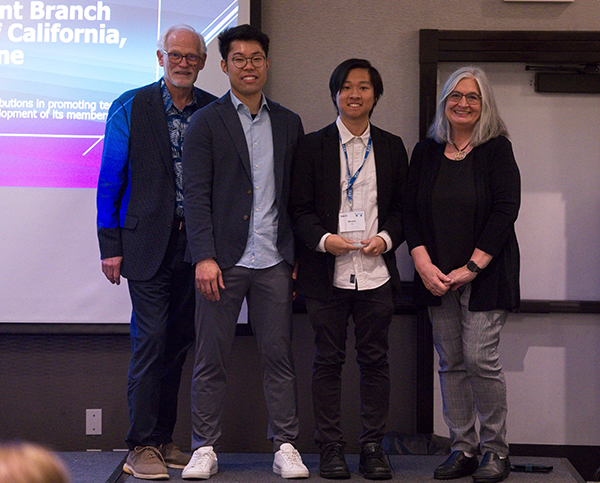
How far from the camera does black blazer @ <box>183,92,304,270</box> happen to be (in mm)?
2590

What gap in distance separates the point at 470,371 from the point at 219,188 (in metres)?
1.23

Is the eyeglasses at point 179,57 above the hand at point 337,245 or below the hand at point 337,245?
above

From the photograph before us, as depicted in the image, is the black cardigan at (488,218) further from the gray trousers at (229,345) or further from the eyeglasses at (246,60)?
the eyeglasses at (246,60)

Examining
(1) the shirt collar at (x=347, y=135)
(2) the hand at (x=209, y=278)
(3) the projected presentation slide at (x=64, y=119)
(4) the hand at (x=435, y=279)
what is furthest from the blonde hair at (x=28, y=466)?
(3) the projected presentation slide at (x=64, y=119)

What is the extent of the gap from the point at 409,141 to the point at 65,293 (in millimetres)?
1817

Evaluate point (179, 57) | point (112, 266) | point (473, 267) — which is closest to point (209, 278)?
point (112, 266)

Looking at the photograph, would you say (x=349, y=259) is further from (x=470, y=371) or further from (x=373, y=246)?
(x=470, y=371)

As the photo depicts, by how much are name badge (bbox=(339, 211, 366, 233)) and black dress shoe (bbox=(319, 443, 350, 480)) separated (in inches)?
34.4

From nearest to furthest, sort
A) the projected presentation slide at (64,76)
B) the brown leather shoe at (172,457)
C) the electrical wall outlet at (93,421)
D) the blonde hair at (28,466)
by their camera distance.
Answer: the blonde hair at (28,466) < the brown leather shoe at (172,457) < the projected presentation slide at (64,76) < the electrical wall outlet at (93,421)

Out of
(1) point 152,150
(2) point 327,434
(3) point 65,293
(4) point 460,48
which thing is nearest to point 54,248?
(3) point 65,293

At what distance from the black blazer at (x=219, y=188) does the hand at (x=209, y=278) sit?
31 millimetres

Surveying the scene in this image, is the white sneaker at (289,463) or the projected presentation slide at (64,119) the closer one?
the white sneaker at (289,463)

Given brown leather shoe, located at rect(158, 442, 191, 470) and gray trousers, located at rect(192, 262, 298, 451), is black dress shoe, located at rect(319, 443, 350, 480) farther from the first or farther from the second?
brown leather shoe, located at rect(158, 442, 191, 470)

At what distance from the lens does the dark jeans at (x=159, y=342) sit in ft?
8.75
